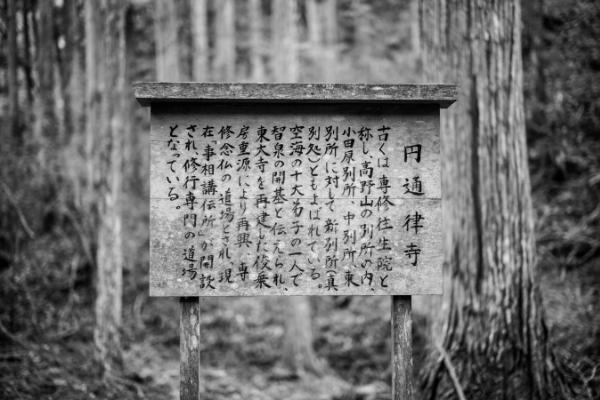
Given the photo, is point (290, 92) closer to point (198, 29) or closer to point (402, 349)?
Answer: point (402, 349)

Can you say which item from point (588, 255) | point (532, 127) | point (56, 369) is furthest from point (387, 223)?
point (532, 127)

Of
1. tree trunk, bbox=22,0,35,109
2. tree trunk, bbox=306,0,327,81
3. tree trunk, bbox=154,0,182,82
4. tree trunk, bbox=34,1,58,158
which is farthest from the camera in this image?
tree trunk, bbox=306,0,327,81

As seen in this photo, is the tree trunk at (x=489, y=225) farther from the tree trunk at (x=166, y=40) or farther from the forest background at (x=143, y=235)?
the tree trunk at (x=166, y=40)

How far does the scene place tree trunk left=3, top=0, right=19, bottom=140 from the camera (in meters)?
5.55

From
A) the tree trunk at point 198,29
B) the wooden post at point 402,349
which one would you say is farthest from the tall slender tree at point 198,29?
the wooden post at point 402,349

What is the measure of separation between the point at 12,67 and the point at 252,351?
5.24 m

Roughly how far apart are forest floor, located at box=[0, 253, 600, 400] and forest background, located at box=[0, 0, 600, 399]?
0.03m

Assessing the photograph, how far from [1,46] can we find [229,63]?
24.7 feet

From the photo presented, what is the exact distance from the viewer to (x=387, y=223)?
309 centimetres

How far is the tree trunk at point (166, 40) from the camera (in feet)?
32.4

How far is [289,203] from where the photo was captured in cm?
308

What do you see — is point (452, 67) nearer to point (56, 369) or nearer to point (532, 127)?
point (532, 127)

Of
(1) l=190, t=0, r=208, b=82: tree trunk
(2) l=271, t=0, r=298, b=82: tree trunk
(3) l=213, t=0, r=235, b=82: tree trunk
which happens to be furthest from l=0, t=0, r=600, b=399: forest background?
(3) l=213, t=0, r=235, b=82: tree trunk

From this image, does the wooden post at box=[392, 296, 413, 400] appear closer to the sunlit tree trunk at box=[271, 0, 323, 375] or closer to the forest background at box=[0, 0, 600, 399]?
the forest background at box=[0, 0, 600, 399]
